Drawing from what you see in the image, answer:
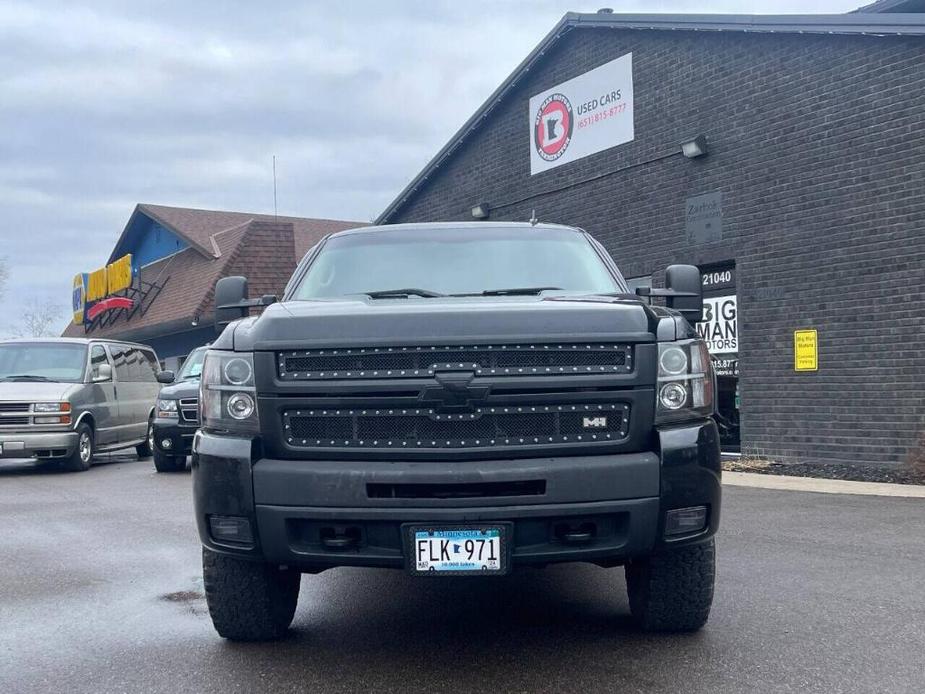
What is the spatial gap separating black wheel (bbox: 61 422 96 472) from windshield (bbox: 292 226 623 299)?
9.16 m

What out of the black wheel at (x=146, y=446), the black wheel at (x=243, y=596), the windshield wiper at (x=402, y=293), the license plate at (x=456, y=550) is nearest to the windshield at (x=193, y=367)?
the black wheel at (x=146, y=446)

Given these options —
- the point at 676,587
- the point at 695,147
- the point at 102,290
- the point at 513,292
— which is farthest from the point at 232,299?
the point at 102,290

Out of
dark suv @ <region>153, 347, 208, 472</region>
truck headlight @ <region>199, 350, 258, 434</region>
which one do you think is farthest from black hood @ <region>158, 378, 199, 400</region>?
truck headlight @ <region>199, 350, 258, 434</region>

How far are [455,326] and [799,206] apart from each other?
9.64 meters

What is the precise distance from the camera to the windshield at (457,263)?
540 cm


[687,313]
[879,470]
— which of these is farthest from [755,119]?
[687,313]

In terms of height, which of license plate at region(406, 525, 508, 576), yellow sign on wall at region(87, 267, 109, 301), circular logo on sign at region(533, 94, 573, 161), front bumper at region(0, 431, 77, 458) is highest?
circular logo on sign at region(533, 94, 573, 161)

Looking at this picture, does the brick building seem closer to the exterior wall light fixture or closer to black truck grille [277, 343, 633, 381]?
the exterior wall light fixture

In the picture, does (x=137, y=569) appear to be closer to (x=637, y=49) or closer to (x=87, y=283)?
(x=637, y=49)

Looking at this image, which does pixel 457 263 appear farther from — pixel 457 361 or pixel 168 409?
pixel 168 409

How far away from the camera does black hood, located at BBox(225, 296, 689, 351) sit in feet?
13.1

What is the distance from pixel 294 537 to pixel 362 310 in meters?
0.93

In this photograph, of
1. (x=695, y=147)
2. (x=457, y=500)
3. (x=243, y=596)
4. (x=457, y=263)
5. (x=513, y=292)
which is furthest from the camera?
(x=695, y=147)

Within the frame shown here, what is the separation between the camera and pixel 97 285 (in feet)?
111
